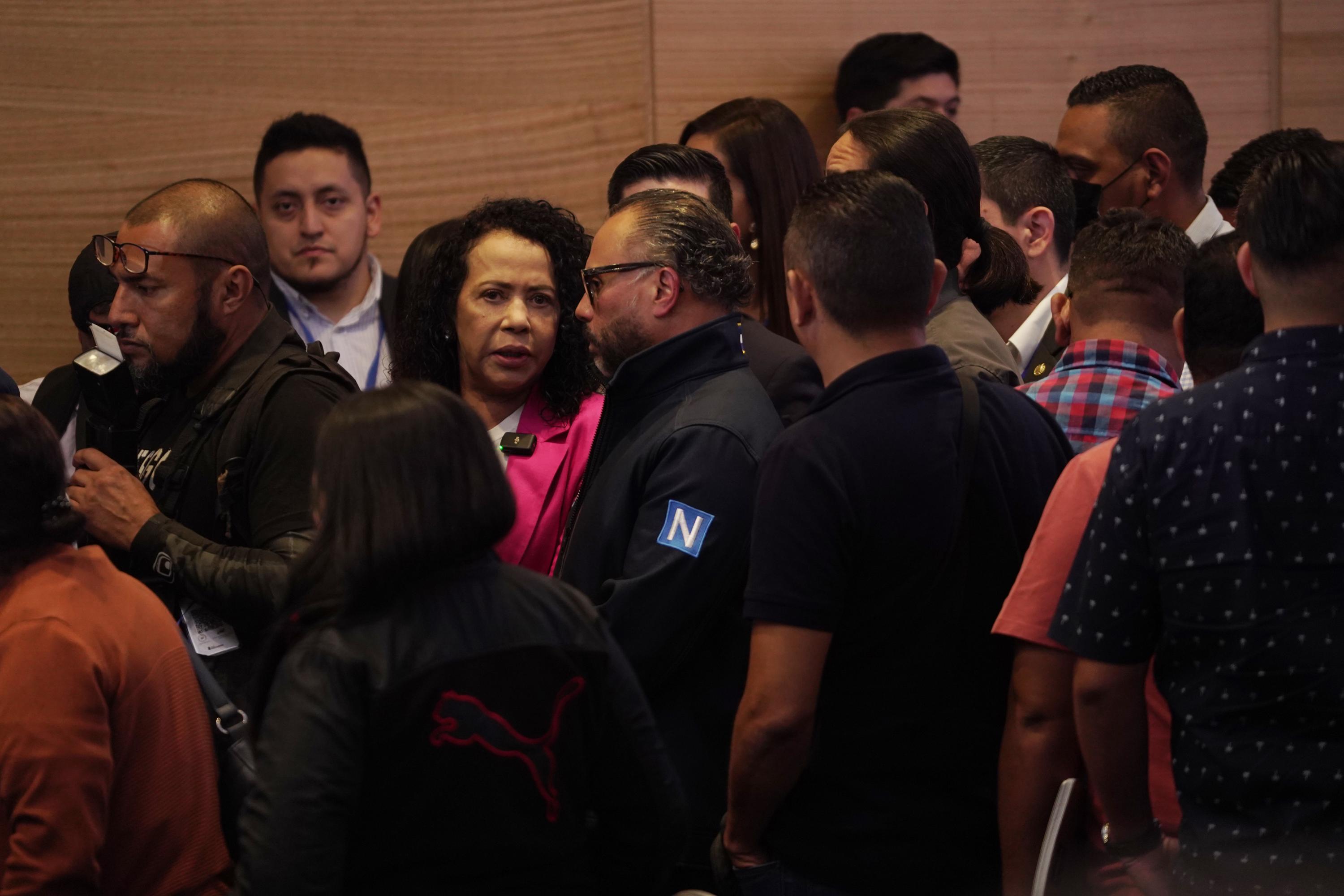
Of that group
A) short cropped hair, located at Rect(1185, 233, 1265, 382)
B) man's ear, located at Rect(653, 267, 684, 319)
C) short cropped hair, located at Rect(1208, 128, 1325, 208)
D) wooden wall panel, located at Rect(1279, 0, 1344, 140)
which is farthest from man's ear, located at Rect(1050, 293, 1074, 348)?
wooden wall panel, located at Rect(1279, 0, 1344, 140)

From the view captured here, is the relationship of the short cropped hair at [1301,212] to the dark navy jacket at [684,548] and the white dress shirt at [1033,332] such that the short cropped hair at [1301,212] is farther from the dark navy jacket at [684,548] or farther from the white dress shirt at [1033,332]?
the white dress shirt at [1033,332]

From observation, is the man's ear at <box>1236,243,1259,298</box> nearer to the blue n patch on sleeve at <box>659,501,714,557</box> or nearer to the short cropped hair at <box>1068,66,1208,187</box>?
the blue n patch on sleeve at <box>659,501,714,557</box>

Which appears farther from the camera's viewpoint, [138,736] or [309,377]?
[309,377]

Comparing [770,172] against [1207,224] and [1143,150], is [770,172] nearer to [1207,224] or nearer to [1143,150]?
[1143,150]

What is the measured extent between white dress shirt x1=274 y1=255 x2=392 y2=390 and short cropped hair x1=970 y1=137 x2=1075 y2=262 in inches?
73.0

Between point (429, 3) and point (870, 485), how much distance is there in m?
3.30

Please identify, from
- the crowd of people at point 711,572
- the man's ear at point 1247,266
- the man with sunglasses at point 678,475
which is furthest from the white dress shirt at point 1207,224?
the man's ear at point 1247,266

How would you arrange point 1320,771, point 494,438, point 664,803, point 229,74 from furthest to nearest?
1. point 229,74
2. point 494,438
3. point 664,803
4. point 1320,771

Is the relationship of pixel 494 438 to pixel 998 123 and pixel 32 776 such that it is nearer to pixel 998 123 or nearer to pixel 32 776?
pixel 32 776

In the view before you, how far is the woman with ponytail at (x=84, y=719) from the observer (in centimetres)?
173

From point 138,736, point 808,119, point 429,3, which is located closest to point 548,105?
point 429,3

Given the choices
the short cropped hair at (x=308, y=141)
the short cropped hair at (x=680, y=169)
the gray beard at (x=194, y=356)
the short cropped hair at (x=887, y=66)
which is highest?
the short cropped hair at (x=887, y=66)

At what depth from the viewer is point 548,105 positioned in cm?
455

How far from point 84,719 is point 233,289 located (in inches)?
46.2
